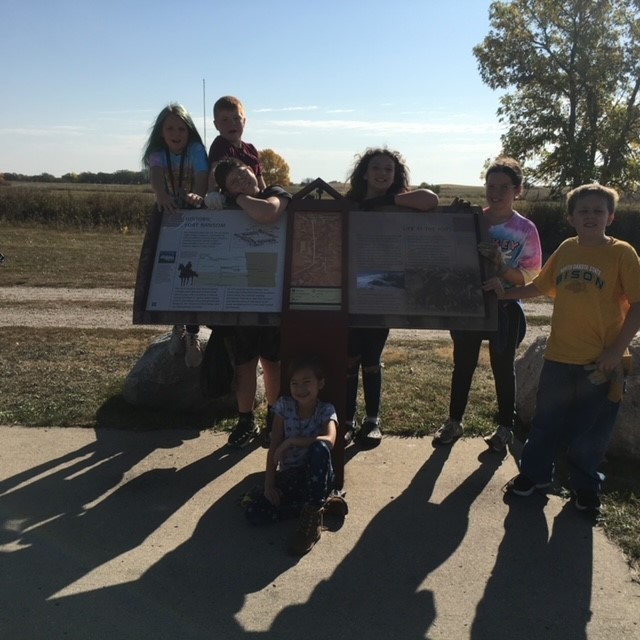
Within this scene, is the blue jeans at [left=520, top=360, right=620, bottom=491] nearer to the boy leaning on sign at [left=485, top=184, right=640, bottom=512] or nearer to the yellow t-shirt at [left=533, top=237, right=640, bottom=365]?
the boy leaning on sign at [left=485, top=184, right=640, bottom=512]

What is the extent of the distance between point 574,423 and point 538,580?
3.19 feet

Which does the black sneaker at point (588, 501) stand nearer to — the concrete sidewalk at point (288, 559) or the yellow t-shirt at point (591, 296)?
the concrete sidewalk at point (288, 559)

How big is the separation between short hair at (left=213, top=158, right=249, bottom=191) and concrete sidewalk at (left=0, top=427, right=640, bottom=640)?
69.7 inches

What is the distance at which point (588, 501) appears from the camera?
11.5 feet

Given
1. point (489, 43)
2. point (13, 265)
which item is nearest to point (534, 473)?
point (13, 265)

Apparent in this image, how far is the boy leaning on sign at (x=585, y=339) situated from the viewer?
3291mm

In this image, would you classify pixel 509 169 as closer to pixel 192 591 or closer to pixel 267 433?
pixel 267 433

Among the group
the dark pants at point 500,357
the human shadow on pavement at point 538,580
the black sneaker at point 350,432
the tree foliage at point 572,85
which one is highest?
the tree foliage at point 572,85

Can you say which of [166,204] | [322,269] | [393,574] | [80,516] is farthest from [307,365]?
[80,516]

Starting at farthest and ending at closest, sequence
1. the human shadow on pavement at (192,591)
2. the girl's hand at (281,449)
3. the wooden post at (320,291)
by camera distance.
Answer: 1. the wooden post at (320,291)
2. the girl's hand at (281,449)
3. the human shadow on pavement at (192,591)

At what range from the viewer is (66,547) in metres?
3.15

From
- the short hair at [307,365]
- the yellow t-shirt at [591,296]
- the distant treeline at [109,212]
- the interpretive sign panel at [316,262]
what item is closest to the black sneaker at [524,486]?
the yellow t-shirt at [591,296]

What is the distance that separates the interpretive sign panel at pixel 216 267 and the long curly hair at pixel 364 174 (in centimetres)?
55

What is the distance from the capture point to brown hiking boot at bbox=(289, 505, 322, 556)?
311cm
